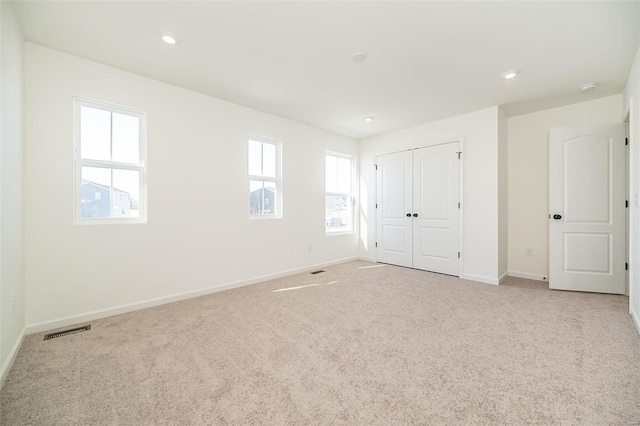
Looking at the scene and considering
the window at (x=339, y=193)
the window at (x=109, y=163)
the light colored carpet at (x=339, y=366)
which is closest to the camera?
the light colored carpet at (x=339, y=366)

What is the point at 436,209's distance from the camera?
14.5ft

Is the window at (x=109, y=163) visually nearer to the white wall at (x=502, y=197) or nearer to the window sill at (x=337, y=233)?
the window sill at (x=337, y=233)

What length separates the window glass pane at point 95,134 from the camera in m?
2.63

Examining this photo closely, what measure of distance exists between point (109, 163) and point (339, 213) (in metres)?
3.85

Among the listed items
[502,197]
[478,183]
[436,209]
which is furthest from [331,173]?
[502,197]

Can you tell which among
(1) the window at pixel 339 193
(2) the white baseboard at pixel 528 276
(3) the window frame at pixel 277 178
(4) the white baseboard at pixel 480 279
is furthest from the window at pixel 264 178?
(2) the white baseboard at pixel 528 276

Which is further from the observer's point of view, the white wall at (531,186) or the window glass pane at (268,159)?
the window glass pane at (268,159)

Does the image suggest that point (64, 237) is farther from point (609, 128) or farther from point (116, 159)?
point (609, 128)

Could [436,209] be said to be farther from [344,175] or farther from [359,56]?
Answer: [359,56]

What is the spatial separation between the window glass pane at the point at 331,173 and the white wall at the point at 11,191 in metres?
→ 4.01

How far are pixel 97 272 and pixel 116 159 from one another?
1206 millimetres

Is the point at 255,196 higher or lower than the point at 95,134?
lower

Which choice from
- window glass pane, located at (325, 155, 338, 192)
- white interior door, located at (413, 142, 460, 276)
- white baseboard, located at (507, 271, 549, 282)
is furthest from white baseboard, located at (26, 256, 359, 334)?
white baseboard, located at (507, 271, 549, 282)

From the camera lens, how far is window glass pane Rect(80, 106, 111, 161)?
2627 millimetres
